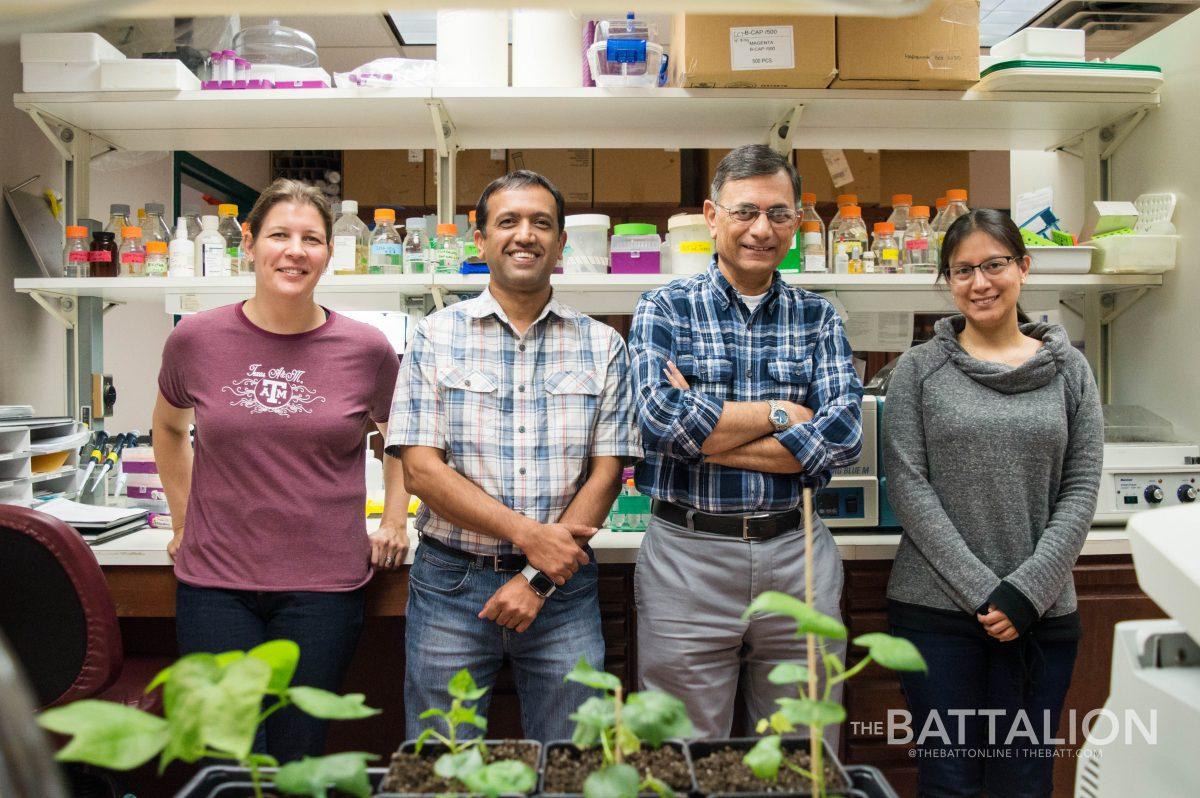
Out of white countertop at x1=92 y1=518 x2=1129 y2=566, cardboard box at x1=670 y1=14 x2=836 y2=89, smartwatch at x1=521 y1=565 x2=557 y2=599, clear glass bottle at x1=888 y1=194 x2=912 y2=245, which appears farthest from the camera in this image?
clear glass bottle at x1=888 y1=194 x2=912 y2=245

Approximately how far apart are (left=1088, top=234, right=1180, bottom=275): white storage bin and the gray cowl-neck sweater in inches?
A: 28.3

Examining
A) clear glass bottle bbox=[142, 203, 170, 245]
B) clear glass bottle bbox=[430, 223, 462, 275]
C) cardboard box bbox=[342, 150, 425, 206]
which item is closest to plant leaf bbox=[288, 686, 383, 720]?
clear glass bottle bbox=[430, 223, 462, 275]

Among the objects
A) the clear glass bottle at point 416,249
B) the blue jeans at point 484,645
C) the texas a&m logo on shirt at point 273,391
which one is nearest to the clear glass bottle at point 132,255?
the clear glass bottle at point 416,249

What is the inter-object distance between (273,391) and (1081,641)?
186cm

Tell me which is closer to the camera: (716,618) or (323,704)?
(323,704)

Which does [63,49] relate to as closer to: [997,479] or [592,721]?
[592,721]

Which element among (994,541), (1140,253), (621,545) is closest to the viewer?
(994,541)

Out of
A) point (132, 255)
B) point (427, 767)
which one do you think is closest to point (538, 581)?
point (427, 767)

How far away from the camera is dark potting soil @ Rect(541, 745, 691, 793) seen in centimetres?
68

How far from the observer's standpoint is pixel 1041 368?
1.60 m

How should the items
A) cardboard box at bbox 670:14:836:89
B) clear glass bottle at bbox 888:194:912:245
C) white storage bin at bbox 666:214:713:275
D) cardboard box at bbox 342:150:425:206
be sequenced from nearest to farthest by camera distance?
1. cardboard box at bbox 670:14:836:89
2. white storage bin at bbox 666:214:713:275
3. clear glass bottle at bbox 888:194:912:245
4. cardboard box at bbox 342:150:425:206

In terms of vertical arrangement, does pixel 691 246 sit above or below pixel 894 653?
above

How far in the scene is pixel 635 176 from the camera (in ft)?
13.2

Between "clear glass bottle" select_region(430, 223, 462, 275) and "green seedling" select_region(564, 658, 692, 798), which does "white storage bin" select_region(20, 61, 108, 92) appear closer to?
"clear glass bottle" select_region(430, 223, 462, 275)
